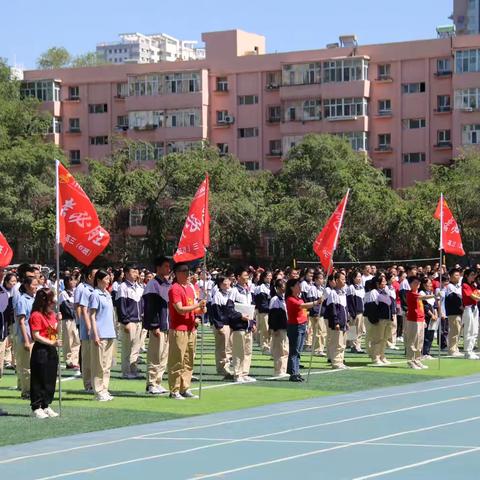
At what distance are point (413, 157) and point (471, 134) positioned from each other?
402 centimetres

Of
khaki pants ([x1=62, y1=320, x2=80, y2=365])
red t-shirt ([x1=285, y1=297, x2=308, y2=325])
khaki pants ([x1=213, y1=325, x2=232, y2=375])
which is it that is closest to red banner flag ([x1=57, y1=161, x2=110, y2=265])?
red t-shirt ([x1=285, y1=297, x2=308, y2=325])

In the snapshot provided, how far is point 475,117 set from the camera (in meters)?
68.4

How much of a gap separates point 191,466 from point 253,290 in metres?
16.4

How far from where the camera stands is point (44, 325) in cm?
1484

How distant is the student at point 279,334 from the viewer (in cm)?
1998

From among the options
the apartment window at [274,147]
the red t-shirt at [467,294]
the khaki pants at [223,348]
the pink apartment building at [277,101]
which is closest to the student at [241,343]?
the khaki pants at [223,348]

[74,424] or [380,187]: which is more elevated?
[380,187]

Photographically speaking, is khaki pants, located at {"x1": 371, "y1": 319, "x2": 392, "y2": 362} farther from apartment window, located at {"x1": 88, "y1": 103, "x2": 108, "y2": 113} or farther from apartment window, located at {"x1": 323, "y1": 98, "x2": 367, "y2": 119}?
apartment window, located at {"x1": 88, "y1": 103, "x2": 108, "y2": 113}

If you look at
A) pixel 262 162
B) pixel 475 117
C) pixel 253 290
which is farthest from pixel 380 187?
pixel 253 290

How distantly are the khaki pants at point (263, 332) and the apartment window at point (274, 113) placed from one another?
47680mm

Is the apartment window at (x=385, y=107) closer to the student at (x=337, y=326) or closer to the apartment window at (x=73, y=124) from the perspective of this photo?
the apartment window at (x=73, y=124)

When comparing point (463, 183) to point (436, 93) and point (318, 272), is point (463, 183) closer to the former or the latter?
point (436, 93)

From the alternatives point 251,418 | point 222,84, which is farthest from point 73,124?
point 251,418

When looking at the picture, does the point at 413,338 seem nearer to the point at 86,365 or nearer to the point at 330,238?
the point at 330,238
